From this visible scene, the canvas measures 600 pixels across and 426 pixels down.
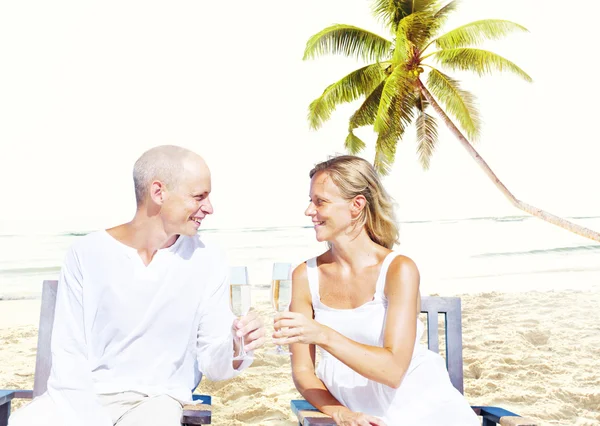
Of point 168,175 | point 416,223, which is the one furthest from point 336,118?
point 168,175

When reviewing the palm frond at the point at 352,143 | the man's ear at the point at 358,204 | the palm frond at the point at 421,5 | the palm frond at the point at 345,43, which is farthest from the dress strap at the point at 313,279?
the palm frond at the point at 352,143

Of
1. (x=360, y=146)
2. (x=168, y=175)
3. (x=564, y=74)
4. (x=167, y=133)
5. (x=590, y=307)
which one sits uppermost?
(x=564, y=74)

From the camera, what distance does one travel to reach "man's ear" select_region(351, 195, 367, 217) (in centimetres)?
333

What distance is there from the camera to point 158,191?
3129mm

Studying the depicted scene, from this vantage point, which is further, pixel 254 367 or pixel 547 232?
pixel 547 232

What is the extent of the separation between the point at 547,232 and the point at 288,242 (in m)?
12.6

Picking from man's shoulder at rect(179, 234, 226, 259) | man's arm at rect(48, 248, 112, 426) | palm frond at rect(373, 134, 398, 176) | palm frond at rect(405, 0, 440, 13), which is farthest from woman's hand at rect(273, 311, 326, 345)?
palm frond at rect(405, 0, 440, 13)

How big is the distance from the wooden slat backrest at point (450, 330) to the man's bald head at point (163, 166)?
1.51m

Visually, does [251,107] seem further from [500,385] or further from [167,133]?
[500,385]

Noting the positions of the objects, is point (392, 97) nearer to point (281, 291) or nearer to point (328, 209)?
point (328, 209)

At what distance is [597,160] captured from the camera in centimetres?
3803

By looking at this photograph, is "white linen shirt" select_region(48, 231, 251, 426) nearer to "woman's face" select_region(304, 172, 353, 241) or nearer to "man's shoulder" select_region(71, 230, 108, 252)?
"man's shoulder" select_region(71, 230, 108, 252)

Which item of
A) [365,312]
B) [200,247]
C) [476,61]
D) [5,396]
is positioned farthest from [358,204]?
[476,61]

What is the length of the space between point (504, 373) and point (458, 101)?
1324 cm
